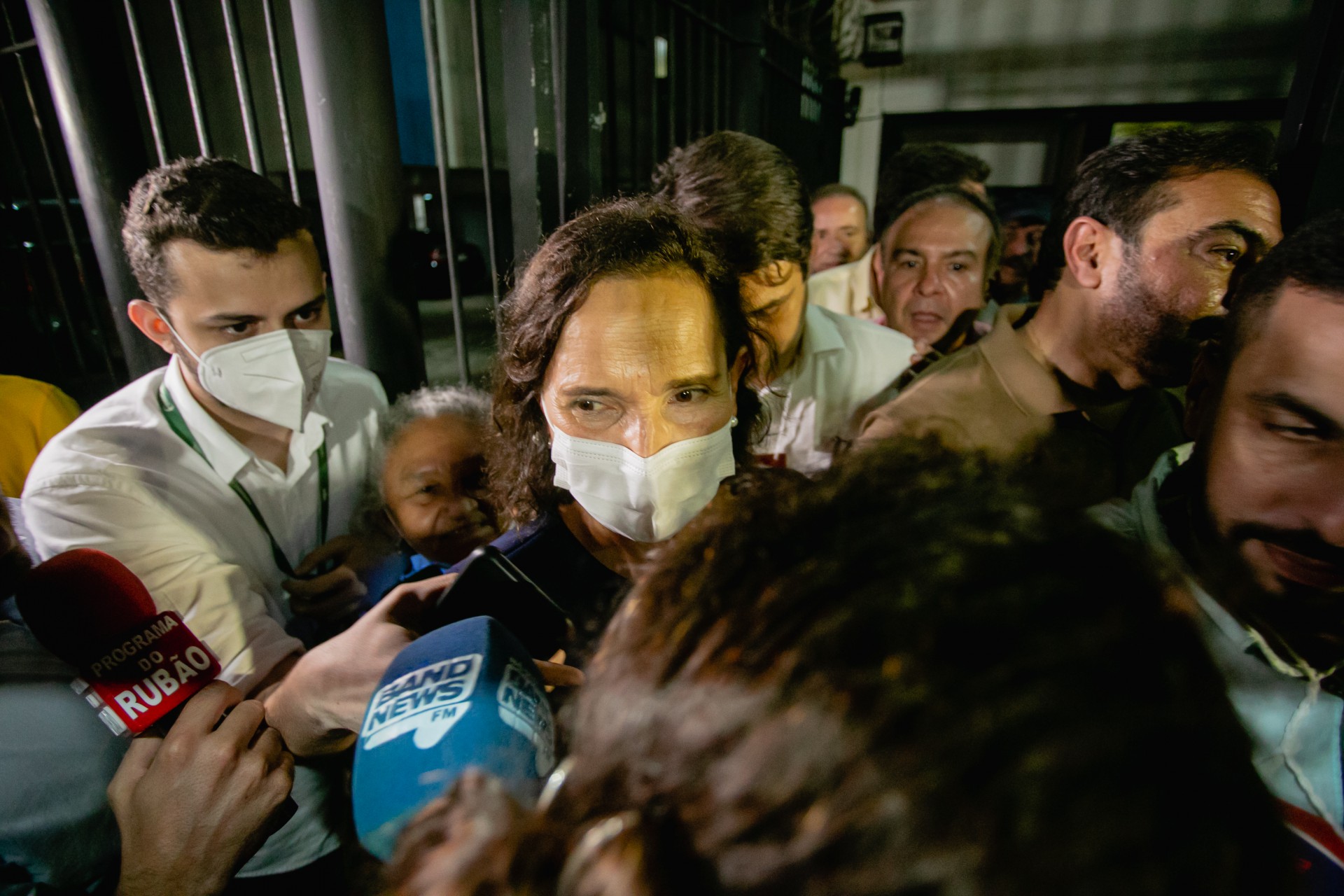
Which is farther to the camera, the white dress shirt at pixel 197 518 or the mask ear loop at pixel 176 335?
the mask ear loop at pixel 176 335

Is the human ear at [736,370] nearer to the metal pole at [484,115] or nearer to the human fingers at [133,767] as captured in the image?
the metal pole at [484,115]

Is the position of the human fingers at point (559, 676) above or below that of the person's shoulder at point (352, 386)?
below

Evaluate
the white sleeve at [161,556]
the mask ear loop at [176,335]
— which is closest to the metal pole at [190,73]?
the mask ear loop at [176,335]

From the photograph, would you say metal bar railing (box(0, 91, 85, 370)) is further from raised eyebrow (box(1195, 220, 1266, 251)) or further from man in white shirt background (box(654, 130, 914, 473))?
raised eyebrow (box(1195, 220, 1266, 251))

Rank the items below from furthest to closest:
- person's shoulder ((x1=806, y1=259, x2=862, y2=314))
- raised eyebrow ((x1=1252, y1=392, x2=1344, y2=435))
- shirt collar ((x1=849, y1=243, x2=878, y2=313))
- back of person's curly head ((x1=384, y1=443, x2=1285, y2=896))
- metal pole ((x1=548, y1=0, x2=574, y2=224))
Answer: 1. person's shoulder ((x1=806, y1=259, x2=862, y2=314))
2. shirt collar ((x1=849, y1=243, x2=878, y2=313))
3. metal pole ((x1=548, y1=0, x2=574, y2=224))
4. raised eyebrow ((x1=1252, y1=392, x2=1344, y2=435))
5. back of person's curly head ((x1=384, y1=443, x2=1285, y2=896))

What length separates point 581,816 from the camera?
470 millimetres

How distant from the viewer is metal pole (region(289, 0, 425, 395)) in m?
1.97

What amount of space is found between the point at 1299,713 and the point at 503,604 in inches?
51.1

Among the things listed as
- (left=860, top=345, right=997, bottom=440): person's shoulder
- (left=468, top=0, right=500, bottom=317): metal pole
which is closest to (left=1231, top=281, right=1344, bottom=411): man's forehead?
(left=860, top=345, right=997, bottom=440): person's shoulder

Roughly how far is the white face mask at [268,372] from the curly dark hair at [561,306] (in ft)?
2.33

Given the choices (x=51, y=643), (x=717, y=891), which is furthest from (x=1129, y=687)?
(x=51, y=643)

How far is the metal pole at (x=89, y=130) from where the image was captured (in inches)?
88.4

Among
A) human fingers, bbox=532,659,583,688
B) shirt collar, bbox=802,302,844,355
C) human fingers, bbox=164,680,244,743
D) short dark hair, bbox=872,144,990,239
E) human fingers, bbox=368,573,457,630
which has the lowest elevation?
human fingers, bbox=164,680,244,743

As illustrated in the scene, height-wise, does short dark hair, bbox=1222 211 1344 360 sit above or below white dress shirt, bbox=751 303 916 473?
above
